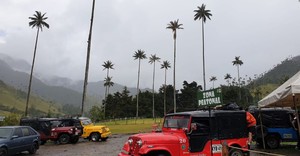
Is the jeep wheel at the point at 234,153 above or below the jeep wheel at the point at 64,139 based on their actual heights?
above

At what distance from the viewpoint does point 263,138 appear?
14961 mm

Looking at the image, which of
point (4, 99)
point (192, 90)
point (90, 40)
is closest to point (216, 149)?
point (90, 40)

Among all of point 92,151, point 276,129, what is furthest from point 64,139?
point 276,129

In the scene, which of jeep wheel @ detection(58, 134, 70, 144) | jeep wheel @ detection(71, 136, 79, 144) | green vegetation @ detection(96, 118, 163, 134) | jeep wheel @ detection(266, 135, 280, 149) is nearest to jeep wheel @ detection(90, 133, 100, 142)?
jeep wheel @ detection(71, 136, 79, 144)

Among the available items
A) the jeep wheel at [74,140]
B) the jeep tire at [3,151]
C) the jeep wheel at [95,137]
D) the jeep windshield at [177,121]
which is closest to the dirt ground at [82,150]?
the jeep wheel at [74,140]

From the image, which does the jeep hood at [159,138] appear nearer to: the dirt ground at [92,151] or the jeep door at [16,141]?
the dirt ground at [92,151]

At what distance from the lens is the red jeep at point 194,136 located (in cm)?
937

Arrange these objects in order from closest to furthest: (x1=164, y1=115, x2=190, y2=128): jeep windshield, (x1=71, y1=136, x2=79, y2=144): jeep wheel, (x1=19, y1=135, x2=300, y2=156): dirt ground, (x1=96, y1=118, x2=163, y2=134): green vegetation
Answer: (x1=164, y1=115, x2=190, y2=128): jeep windshield < (x1=19, y1=135, x2=300, y2=156): dirt ground < (x1=71, y1=136, x2=79, y2=144): jeep wheel < (x1=96, y1=118, x2=163, y2=134): green vegetation

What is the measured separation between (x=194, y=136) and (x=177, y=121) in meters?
0.82

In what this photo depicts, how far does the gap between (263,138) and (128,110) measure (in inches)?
3906

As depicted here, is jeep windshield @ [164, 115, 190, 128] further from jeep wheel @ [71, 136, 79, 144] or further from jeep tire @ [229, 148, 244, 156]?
jeep wheel @ [71, 136, 79, 144]

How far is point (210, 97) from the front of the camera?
973 centimetres

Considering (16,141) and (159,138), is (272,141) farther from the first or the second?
(16,141)

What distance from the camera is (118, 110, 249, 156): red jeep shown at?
369 inches
